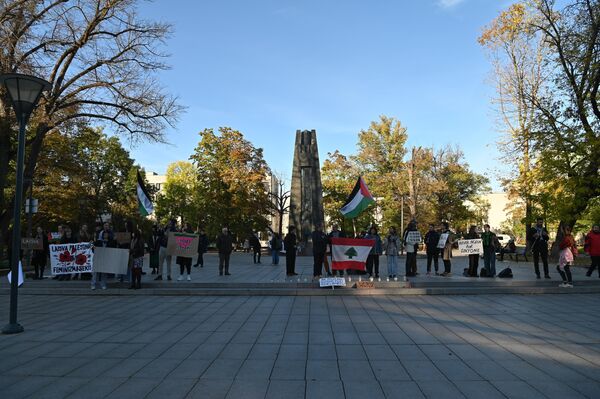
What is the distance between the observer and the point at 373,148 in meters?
52.3

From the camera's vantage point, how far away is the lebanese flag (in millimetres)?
13852

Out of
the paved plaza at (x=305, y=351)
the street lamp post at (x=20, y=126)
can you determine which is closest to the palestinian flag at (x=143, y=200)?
the paved plaza at (x=305, y=351)

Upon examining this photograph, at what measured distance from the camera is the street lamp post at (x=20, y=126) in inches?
311

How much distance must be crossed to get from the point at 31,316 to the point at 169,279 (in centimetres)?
509

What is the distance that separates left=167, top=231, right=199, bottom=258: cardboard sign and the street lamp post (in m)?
5.71

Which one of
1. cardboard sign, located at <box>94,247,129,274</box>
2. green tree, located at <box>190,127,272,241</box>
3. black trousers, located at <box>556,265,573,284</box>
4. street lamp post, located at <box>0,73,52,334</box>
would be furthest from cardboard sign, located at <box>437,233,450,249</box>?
green tree, located at <box>190,127,272,241</box>

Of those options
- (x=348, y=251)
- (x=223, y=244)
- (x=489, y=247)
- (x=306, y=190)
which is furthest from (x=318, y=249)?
(x=306, y=190)

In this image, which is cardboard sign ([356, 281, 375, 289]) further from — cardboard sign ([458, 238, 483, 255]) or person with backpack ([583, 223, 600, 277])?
person with backpack ([583, 223, 600, 277])

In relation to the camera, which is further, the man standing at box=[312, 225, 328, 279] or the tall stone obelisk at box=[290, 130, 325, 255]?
the tall stone obelisk at box=[290, 130, 325, 255]

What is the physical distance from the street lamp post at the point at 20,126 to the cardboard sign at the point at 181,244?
5.71m

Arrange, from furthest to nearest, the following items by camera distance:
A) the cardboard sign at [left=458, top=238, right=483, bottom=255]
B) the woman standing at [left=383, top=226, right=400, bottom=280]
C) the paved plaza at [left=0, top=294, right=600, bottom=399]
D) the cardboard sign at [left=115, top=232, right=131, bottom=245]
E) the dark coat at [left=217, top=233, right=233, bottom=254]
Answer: the dark coat at [left=217, top=233, right=233, bottom=254] < the cardboard sign at [left=458, top=238, right=483, bottom=255] < the woman standing at [left=383, top=226, right=400, bottom=280] < the cardboard sign at [left=115, top=232, right=131, bottom=245] < the paved plaza at [left=0, top=294, right=600, bottom=399]

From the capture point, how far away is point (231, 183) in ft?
136

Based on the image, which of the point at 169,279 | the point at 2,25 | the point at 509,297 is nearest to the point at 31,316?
the point at 169,279

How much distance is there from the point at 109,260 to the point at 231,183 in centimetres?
2866
